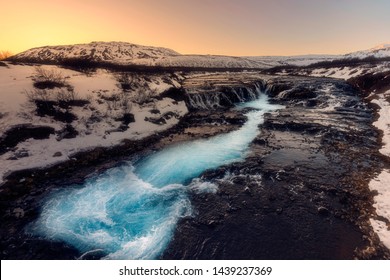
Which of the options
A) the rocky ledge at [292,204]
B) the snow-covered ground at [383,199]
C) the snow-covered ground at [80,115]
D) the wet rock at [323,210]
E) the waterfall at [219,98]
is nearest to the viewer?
the rocky ledge at [292,204]

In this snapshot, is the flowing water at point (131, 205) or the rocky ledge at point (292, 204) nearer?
the rocky ledge at point (292, 204)

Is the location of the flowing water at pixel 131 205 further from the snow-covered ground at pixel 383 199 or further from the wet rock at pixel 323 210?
the snow-covered ground at pixel 383 199

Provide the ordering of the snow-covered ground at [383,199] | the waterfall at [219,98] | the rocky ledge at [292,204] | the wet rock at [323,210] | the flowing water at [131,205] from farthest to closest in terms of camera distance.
Answer: the waterfall at [219,98], the wet rock at [323,210], the flowing water at [131,205], the snow-covered ground at [383,199], the rocky ledge at [292,204]

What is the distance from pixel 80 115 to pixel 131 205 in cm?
1180

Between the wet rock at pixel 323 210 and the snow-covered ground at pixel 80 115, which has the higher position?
the snow-covered ground at pixel 80 115

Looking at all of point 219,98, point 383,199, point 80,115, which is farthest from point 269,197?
point 219,98

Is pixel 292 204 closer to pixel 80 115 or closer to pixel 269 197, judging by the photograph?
pixel 269 197

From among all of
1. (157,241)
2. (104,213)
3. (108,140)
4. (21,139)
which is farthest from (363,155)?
(21,139)

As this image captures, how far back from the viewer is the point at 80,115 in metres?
20.1

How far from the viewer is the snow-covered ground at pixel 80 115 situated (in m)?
15.2

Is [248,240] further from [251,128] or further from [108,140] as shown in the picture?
[251,128]

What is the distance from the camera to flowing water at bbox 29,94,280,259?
942cm

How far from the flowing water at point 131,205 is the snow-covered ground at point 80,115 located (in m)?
3.73

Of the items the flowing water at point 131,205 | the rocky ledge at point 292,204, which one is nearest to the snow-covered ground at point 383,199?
the rocky ledge at point 292,204
